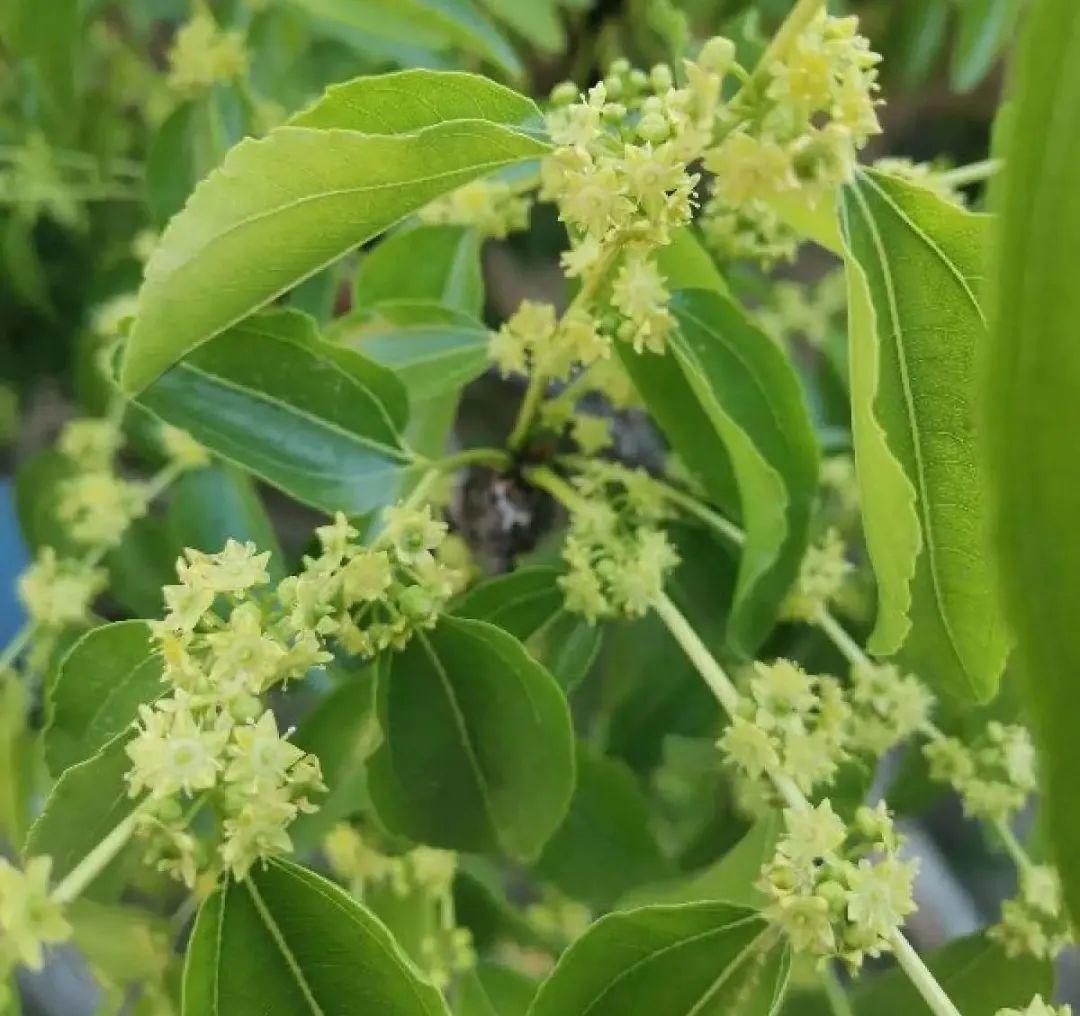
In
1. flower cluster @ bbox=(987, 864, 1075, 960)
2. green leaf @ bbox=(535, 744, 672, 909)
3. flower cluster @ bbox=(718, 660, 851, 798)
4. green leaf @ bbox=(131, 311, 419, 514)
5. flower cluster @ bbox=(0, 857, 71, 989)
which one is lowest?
flower cluster @ bbox=(987, 864, 1075, 960)

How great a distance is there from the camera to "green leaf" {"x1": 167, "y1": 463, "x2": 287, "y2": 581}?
0.67 meters

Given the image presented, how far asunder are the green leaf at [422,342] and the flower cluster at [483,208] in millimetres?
55

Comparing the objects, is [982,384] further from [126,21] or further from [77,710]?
[126,21]

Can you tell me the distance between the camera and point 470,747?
51 cm

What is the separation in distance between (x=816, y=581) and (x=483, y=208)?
0.80ft

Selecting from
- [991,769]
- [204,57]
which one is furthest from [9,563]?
[991,769]

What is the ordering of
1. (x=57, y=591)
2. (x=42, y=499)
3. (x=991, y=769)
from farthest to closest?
(x=42, y=499) < (x=57, y=591) < (x=991, y=769)

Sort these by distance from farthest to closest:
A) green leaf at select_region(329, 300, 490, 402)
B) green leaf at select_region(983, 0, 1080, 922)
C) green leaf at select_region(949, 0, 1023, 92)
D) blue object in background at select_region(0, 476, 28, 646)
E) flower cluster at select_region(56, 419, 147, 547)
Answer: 1. blue object in background at select_region(0, 476, 28, 646)
2. green leaf at select_region(949, 0, 1023, 92)
3. flower cluster at select_region(56, 419, 147, 547)
4. green leaf at select_region(329, 300, 490, 402)
5. green leaf at select_region(983, 0, 1080, 922)

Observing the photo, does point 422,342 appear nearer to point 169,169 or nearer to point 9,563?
point 169,169

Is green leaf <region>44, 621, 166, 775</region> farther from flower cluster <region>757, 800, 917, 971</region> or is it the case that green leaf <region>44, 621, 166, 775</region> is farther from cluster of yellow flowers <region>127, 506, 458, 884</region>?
flower cluster <region>757, 800, 917, 971</region>

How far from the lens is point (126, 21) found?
1237 mm

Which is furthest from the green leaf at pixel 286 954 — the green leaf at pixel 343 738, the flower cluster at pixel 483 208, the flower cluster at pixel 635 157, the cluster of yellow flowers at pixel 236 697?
the flower cluster at pixel 483 208

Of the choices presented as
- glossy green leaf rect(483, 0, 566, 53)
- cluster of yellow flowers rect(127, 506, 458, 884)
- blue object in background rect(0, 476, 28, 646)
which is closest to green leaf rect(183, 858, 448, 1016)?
cluster of yellow flowers rect(127, 506, 458, 884)

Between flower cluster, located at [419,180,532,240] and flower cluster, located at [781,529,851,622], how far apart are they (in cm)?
22
